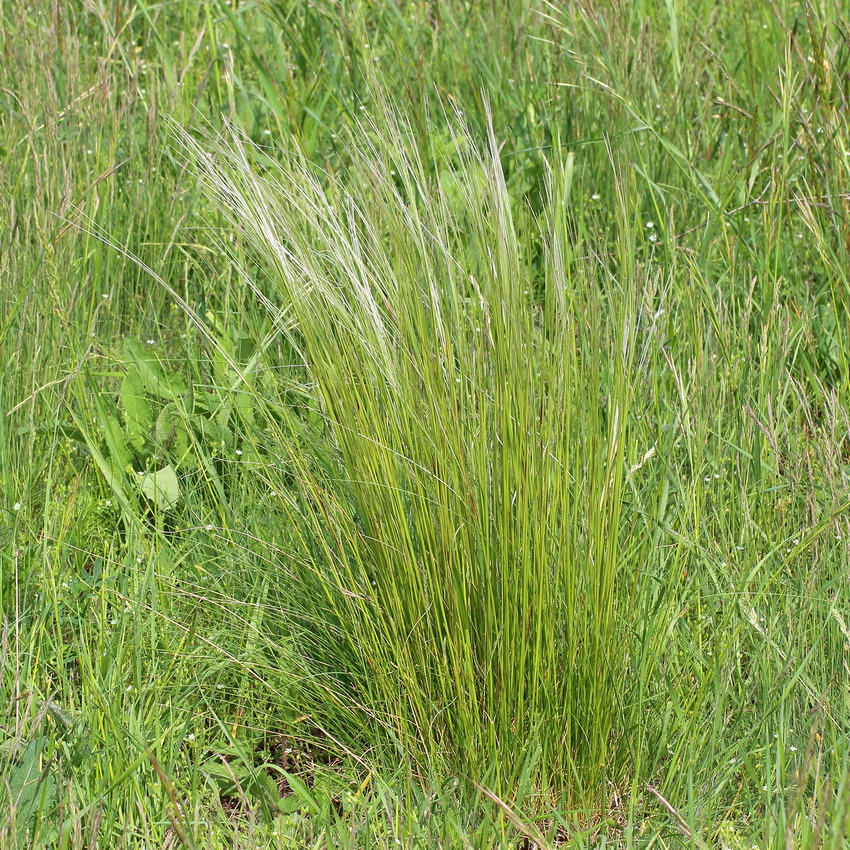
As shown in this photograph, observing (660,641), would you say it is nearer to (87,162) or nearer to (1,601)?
(1,601)

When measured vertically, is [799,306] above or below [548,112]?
below

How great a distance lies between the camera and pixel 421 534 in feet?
4.57

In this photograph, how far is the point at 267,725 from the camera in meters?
1.66

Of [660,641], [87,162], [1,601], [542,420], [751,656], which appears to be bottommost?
[751,656]

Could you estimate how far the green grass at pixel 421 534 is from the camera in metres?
1.36

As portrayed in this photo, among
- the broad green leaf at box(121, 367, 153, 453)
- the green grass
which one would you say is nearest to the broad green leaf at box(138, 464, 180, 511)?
the green grass

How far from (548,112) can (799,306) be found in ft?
3.00

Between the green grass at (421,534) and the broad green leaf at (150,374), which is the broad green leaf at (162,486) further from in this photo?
the broad green leaf at (150,374)

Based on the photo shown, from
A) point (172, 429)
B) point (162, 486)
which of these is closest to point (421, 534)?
point (162, 486)

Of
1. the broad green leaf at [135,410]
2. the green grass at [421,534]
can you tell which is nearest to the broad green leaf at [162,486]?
the green grass at [421,534]

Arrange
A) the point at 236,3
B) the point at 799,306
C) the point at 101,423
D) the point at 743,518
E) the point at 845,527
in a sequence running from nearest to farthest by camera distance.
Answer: the point at 845,527
the point at 743,518
the point at 101,423
the point at 799,306
the point at 236,3

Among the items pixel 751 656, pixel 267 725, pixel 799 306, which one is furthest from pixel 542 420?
pixel 799 306

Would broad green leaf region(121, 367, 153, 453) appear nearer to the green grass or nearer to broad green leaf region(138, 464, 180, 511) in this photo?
the green grass

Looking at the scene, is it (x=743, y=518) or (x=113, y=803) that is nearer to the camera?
(x=113, y=803)
